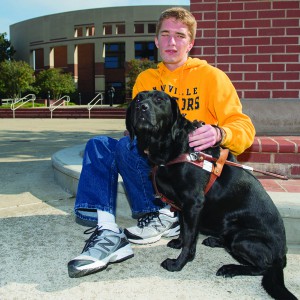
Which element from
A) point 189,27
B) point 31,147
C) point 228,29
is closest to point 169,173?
point 189,27

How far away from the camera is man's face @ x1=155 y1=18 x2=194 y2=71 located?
102 inches

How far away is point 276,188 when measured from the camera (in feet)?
10.1

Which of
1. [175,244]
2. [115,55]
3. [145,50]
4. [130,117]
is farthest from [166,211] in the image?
[115,55]

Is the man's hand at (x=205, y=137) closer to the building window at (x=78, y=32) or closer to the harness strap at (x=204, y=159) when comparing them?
the harness strap at (x=204, y=159)

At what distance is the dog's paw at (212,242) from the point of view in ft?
8.77

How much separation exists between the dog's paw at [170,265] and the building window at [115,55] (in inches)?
1633

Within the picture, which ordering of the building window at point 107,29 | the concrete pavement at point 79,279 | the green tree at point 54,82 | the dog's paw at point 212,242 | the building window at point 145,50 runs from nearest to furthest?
the concrete pavement at point 79,279, the dog's paw at point 212,242, the green tree at point 54,82, the building window at point 107,29, the building window at point 145,50

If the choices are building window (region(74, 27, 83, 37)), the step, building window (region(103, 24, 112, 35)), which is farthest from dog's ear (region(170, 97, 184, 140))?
building window (region(74, 27, 83, 37))

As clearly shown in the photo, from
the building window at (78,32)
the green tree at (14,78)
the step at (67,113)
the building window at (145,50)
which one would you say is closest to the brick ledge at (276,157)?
the step at (67,113)

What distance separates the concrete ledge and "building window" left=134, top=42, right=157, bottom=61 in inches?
1456

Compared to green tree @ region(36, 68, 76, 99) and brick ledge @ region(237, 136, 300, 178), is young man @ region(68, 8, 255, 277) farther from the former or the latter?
green tree @ region(36, 68, 76, 99)

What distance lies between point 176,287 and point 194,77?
4.77 ft

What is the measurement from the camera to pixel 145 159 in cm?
262

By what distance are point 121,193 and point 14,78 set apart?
119 feet
